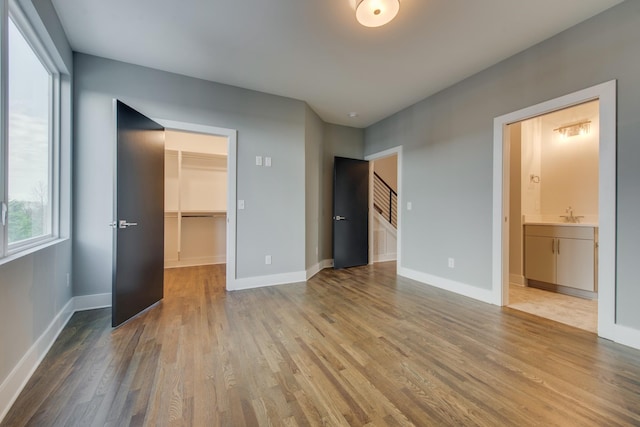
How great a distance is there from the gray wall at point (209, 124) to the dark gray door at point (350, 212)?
96cm

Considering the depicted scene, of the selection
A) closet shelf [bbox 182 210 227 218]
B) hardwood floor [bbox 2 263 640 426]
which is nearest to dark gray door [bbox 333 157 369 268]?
hardwood floor [bbox 2 263 640 426]

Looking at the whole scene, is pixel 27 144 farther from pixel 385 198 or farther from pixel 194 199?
pixel 385 198

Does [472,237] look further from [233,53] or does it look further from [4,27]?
[4,27]

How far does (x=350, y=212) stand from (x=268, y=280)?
1.98 meters

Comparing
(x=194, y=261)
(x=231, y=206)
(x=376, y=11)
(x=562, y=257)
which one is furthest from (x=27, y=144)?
(x=562, y=257)

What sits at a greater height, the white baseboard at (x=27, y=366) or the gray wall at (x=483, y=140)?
the gray wall at (x=483, y=140)

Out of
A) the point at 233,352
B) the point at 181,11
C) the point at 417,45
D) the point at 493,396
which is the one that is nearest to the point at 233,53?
the point at 181,11

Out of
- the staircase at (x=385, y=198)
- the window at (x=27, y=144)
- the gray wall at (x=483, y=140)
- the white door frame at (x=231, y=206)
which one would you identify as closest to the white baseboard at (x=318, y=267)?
the white door frame at (x=231, y=206)

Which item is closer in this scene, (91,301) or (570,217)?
(91,301)

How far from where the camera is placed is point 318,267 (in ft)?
14.4

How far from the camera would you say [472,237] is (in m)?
3.05

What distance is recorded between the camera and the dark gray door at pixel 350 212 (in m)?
4.59

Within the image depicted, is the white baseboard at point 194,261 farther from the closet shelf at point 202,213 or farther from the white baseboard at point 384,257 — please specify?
the white baseboard at point 384,257

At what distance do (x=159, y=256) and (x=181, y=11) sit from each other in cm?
241
